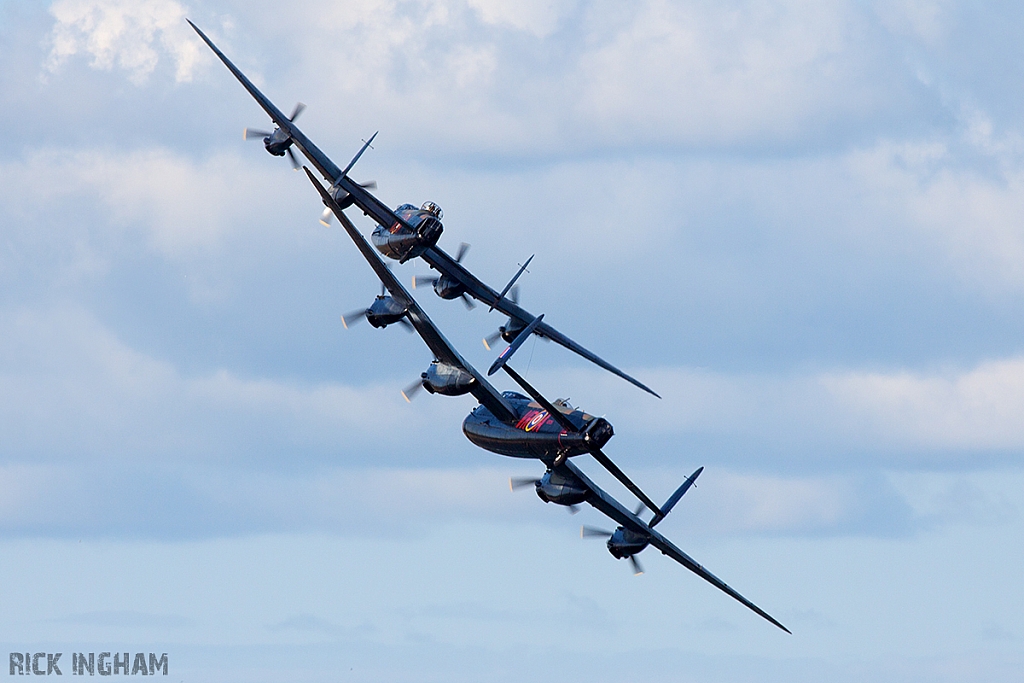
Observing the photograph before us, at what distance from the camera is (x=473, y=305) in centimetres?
15562

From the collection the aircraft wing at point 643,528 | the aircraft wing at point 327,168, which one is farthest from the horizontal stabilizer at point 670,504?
the aircraft wing at point 327,168

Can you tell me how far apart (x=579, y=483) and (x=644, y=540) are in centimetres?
1063

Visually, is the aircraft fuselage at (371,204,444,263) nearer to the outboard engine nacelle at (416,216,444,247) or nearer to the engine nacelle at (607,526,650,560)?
the outboard engine nacelle at (416,216,444,247)

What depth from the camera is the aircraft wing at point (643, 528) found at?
466 ft

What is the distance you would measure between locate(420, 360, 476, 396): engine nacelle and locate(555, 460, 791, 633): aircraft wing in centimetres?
1068

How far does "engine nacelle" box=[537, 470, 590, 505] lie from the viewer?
458 feet

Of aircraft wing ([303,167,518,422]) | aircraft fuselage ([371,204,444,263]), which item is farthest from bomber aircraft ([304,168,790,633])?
aircraft fuselage ([371,204,444,263])

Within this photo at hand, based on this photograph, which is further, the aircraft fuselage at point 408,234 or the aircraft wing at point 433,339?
the aircraft fuselage at point 408,234

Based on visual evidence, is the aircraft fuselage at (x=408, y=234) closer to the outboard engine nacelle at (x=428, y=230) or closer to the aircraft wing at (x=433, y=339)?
the outboard engine nacelle at (x=428, y=230)

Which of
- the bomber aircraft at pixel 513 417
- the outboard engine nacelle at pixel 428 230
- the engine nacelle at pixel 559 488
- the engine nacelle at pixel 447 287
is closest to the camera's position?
the bomber aircraft at pixel 513 417

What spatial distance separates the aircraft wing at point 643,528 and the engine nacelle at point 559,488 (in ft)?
2.02

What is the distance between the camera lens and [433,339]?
430 ft

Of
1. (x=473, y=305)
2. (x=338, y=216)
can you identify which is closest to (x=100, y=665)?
(x=473, y=305)

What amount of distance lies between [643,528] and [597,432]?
20.7 meters
